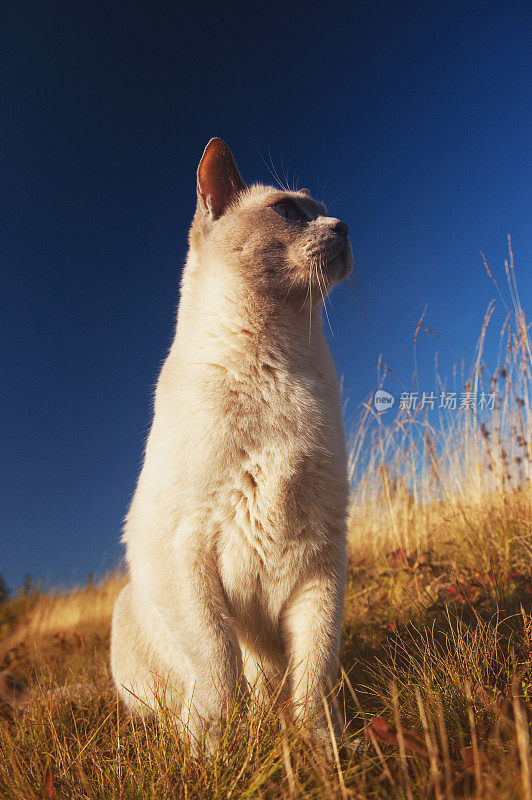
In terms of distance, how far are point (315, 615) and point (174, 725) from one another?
645mm

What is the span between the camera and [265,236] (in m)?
2.37

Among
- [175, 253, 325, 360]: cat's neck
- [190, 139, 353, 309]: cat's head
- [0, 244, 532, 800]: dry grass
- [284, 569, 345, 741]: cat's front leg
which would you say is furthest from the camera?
[190, 139, 353, 309]: cat's head

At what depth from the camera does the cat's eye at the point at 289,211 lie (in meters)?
2.53

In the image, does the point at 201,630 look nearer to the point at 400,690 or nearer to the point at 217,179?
the point at 400,690

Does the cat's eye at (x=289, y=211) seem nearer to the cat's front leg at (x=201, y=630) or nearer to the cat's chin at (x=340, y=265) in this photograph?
the cat's chin at (x=340, y=265)

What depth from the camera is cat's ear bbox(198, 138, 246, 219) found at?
2.54 metres

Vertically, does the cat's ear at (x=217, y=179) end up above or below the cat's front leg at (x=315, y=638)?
above

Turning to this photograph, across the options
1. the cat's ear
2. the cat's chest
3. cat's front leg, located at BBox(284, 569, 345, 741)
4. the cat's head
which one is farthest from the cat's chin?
cat's front leg, located at BBox(284, 569, 345, 741)

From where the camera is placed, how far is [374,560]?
5.05 m

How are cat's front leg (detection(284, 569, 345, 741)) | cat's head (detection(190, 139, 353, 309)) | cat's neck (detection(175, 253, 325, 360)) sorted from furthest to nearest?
cat's head (detection(190, 139, 353, 309)) < cat's neck (detection(175, 253, 325, 360)) < cat's front leg (detection(284, 569, 345, 741))

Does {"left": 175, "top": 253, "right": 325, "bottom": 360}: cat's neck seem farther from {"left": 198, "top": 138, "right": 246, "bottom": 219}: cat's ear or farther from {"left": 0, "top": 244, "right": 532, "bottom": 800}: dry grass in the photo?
{"left": 0, "top": 244, "right": 532, "bottom": 800}: dry grass

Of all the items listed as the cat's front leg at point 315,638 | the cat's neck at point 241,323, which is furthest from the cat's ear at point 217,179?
the cat's front leg at point 315,638

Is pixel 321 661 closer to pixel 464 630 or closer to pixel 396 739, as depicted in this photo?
pixel 396 739

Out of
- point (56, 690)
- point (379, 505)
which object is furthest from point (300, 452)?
point (379, 505)
